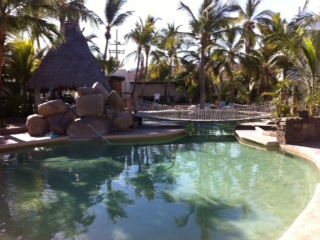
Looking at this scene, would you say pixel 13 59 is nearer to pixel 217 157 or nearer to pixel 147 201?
pixel 217 157

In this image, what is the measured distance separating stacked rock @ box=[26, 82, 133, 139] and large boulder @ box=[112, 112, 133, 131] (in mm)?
273

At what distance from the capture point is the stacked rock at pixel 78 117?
10.6 meters

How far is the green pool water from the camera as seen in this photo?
412cm

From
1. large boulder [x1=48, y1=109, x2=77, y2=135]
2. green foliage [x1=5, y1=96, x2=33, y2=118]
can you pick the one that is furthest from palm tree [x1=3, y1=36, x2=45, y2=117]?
large boulder [x1=48, y1=109, x2=77, y2=135]

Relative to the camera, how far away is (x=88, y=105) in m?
10.7

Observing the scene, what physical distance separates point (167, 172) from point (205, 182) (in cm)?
103

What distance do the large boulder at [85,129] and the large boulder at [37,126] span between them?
2.76 feet

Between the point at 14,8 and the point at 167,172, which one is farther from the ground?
the point at 14,8

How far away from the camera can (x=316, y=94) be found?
370 inches

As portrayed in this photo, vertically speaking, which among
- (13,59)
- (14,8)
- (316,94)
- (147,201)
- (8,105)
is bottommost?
(147,201)

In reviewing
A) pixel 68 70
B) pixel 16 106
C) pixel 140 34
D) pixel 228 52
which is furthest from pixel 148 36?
pixel 16 106

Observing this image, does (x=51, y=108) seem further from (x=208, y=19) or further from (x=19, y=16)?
(x=208, y=19)

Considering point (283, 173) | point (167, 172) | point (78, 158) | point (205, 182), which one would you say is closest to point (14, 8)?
point (78, 158)

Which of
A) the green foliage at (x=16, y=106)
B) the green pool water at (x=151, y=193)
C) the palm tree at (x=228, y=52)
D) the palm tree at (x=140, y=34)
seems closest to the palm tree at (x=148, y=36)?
the palm tree at (x=140, y=34)
